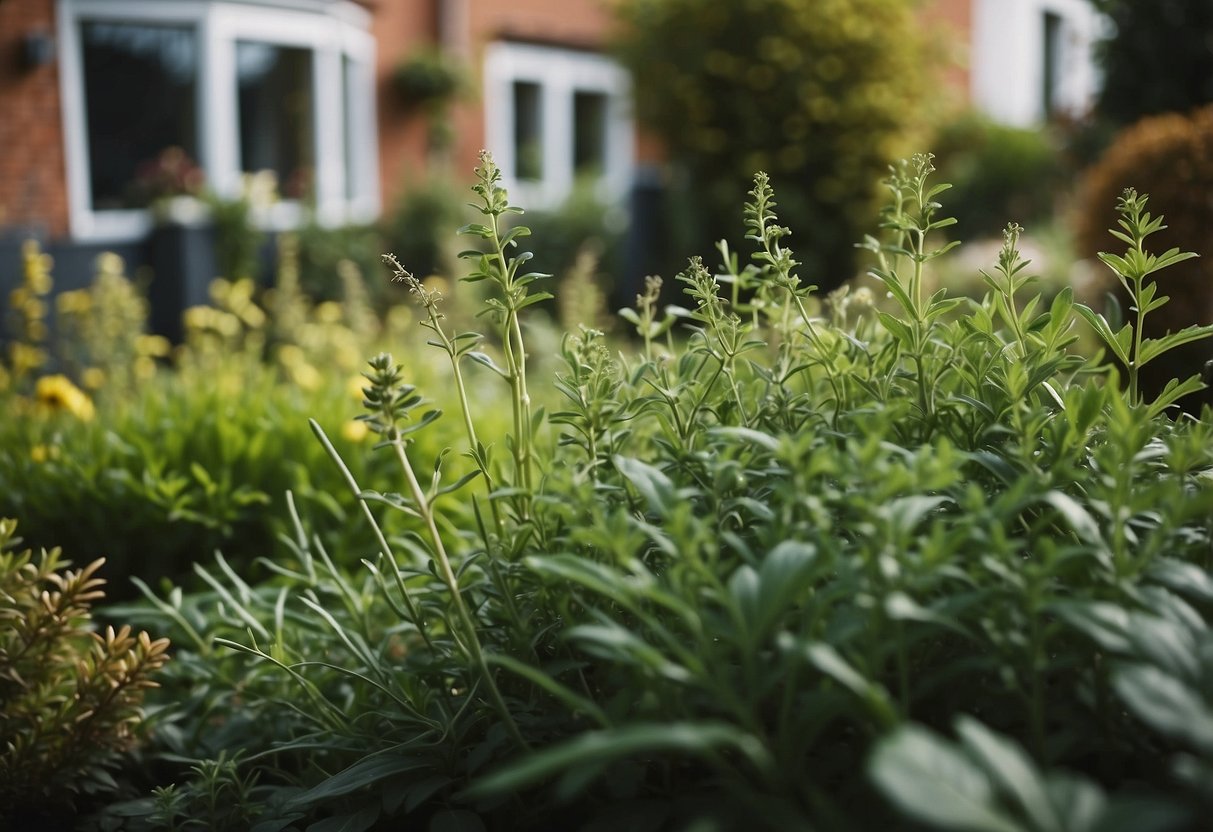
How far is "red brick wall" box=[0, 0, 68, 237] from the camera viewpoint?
770 cm

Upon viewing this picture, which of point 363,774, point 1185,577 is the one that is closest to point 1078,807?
point 1185,577

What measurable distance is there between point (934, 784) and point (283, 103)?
32.7 feet

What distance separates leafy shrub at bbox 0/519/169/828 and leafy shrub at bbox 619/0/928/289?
8.88m

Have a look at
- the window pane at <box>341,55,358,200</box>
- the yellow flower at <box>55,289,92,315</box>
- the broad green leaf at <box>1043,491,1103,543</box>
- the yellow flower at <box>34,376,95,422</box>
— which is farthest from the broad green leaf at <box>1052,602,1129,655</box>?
the window pane at <box>341,55,358,200</box>

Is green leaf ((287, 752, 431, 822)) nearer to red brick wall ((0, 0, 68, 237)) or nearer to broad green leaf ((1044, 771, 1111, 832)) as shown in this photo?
broad green leaf ((1044, 771, 1111, 832))

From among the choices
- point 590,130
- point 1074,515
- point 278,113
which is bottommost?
point 1074,515

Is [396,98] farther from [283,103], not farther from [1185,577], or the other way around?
[1185,577]

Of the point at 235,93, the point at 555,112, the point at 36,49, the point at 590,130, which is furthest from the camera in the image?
the point at 590,130

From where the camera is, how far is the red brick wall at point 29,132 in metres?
7.70

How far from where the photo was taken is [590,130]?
12836mm

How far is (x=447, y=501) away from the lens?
2551 millimetres

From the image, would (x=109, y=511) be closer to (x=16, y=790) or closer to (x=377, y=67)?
(x=16, y=790)

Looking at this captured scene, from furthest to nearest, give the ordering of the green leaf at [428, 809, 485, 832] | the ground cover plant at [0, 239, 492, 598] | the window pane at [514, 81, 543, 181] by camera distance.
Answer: the window pane at [514, 81, 543, 181] → the ground cover plant at [0, 239, 492, 598] → the green leaf at [428, 809, 485, 832]

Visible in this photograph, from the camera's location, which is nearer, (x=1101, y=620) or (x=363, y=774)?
(x=1101, y=620)
